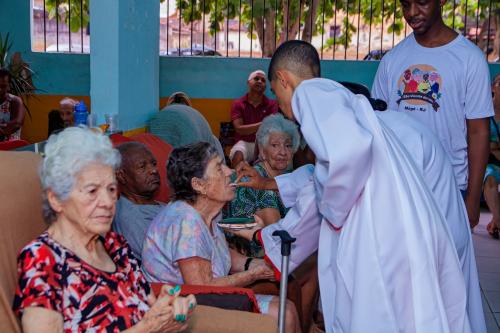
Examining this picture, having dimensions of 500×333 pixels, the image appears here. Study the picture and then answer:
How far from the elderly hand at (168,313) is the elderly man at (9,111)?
484 centimetres

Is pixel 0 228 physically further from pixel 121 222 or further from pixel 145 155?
pixel 145 155

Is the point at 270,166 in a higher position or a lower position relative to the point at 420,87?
lower

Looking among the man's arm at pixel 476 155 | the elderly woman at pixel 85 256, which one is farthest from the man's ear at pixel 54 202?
the man's arm at pixel 476 155

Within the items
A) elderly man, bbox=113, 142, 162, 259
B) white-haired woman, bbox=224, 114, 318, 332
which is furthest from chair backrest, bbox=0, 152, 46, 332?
white-haired woman, bbox=224, 114, 318, 332

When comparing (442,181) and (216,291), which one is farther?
(216,291)

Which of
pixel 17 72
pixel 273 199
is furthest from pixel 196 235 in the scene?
pixel 17 72

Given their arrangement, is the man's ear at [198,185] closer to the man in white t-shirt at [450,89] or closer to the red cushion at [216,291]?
the red cushion at [216,291]

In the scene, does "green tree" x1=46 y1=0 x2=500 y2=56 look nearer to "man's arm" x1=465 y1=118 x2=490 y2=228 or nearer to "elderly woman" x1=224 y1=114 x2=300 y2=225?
"elderly woman" x1=224 y1=114 x2=300 y2=225

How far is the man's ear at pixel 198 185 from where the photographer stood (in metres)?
3.52

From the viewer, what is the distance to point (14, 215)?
2.58m

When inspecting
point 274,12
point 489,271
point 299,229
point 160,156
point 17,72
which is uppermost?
point 274,12

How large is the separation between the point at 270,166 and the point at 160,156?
0.67m

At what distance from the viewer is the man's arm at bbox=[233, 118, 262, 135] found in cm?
807

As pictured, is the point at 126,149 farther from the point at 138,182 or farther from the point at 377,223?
the point at 377,223
